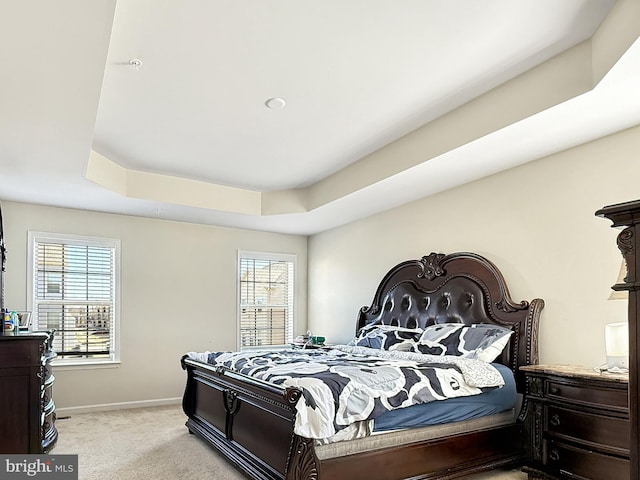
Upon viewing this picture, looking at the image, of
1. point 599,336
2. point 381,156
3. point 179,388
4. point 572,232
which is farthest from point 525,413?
point 179,388

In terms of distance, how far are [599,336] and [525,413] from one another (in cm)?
74

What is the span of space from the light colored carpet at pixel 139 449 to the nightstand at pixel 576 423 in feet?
1.13

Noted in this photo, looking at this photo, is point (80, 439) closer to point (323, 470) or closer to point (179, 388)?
point (179, 388)

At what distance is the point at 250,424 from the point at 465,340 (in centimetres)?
182

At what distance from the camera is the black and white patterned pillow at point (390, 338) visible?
168 inches

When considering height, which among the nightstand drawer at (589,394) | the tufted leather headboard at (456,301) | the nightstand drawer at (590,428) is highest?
the tufted leather headboard at (456,301)

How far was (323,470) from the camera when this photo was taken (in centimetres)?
262

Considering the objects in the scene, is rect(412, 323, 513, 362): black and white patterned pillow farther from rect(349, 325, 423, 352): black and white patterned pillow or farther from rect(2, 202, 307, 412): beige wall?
rect(2, 202, 307, 412): beige wall

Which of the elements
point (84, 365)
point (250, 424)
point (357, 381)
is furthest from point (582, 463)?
point (84, 365)

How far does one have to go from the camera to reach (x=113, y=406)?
17.9 ft

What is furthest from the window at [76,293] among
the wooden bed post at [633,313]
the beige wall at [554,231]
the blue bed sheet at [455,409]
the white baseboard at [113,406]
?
the wooden bed post at [633,313]

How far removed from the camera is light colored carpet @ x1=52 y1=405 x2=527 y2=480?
11.0ft

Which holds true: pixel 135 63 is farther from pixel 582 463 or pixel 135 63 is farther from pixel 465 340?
pixel 582 463

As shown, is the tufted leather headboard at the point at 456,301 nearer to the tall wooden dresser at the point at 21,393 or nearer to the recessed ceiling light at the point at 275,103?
the recessed ceiling light at the point at 275,103
